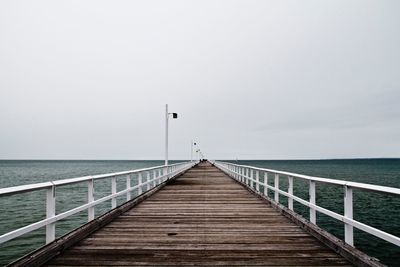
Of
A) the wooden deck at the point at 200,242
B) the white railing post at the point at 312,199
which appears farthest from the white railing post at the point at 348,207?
the white railing post at the point at 312,199

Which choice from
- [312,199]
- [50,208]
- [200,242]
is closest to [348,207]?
[312,199]

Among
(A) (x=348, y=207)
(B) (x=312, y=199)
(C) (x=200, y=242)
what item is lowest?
(C) (x=200, y=242)

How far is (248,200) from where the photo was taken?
1145 centimetres

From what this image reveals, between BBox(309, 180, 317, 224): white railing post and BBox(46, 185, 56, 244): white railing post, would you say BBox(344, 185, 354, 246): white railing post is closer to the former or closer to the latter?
BBox(309, 180, 317, 224): white railing post

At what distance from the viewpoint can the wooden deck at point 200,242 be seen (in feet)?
15.7

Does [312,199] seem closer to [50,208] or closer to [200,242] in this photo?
[200,242]

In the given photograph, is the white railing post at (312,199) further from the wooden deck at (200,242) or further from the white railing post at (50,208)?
the white railing post at (50,208)

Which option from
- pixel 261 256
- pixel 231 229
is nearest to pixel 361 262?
pixel 261 256

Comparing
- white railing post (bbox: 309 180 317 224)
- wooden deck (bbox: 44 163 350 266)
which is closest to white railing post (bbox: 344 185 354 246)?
wooden deck (bbox: 44 163 350 266)

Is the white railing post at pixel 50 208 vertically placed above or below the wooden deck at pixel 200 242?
above

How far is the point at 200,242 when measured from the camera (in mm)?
5820

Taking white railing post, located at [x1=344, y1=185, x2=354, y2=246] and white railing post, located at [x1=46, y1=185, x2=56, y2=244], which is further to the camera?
white railing post, located at [x1=46, y1=185, x2=56, y2=244]

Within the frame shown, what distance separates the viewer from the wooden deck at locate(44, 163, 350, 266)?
15.7ft

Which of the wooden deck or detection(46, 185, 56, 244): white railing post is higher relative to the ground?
detection(46, 185, 56, 244): white railing post
